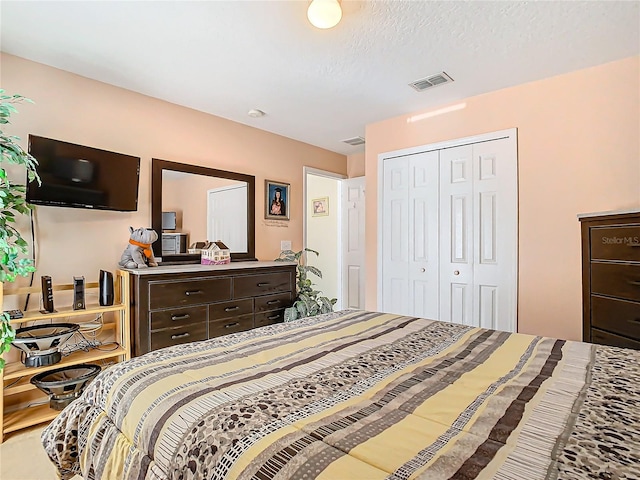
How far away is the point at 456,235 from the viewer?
3.20 meters

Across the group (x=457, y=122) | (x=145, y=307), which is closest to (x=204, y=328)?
(x=145, y=307)

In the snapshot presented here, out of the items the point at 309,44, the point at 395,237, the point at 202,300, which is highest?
the point at 309,44

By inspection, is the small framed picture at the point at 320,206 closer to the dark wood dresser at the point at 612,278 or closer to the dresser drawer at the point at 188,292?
the dresser drawer at the point at 188,292

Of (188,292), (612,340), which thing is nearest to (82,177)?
(188,292)

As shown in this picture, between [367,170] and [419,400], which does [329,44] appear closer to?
[367,170]

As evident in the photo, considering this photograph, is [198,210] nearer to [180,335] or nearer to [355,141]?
[180,335]

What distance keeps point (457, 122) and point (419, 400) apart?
2.93 metres

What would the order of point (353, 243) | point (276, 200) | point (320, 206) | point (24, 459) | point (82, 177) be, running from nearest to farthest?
point (24, 459) < point (82, 177) < point (276, 200) < point (353, 243) < point (320, 206)

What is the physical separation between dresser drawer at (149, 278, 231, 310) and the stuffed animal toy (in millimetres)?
275

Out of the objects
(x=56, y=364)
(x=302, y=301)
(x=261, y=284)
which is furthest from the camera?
(x=302, y=301)

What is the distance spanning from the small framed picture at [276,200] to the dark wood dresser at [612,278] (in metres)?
2.93

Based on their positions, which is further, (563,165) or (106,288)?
(563,165)

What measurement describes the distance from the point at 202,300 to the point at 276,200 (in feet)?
5.41

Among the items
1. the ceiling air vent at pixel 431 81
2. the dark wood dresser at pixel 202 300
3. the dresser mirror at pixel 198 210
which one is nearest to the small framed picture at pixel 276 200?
the dresser mirror at pixel 198 210
